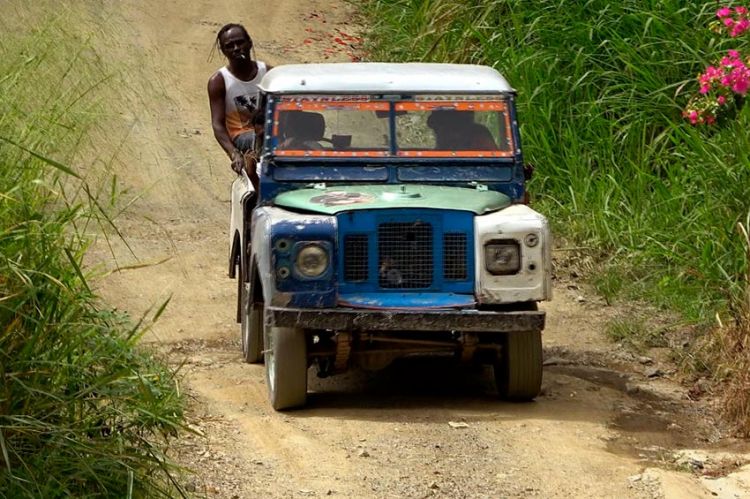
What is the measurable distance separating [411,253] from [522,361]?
78 centimetres

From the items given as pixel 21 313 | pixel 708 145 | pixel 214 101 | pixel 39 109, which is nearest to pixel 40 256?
pixel 21 313

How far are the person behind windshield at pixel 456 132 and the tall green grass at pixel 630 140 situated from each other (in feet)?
6.25

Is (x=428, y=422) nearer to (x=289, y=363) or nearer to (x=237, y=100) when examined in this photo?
(x=289, y=363)

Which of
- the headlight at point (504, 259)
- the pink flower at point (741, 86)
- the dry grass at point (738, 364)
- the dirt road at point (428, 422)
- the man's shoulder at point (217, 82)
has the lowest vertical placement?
the dirt road at point (428, 422)

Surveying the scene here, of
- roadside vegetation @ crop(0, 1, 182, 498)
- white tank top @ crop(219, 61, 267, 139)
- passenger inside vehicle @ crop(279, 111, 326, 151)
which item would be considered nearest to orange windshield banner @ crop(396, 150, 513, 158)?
passenger inside vehicle @ crop(279, 111, 326, 151)

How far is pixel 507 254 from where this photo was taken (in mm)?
7203

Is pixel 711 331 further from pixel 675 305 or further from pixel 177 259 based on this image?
pixel 177 259

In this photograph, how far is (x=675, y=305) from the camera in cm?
964

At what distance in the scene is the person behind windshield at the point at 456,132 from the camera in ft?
26.3

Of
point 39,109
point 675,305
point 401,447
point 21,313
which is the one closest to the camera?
point 21,313

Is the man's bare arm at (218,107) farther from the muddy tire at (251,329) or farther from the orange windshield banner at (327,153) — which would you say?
the orange windshield banner at (327,153)

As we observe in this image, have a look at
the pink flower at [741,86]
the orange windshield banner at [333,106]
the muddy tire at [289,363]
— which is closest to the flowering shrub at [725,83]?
the pink flower at [741,86]

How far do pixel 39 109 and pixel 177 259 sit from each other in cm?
627

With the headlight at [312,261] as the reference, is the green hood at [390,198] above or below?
above
